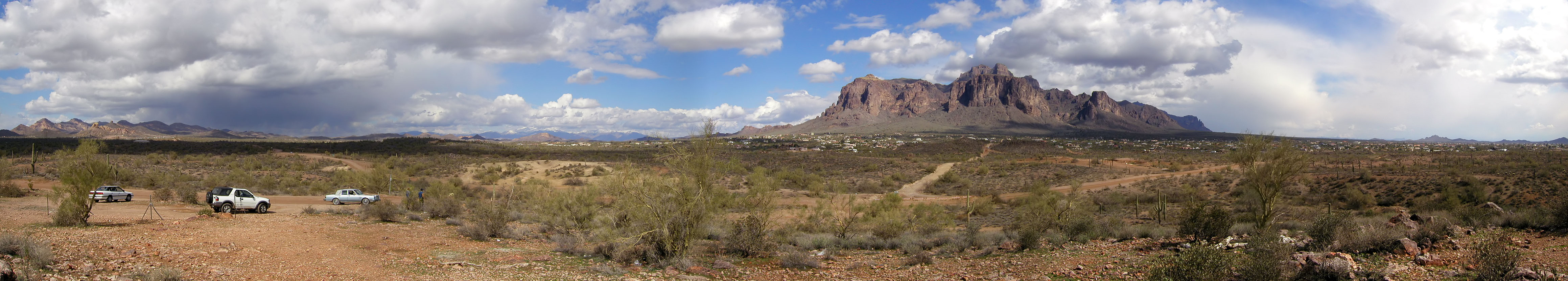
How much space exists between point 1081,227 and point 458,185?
114 ft

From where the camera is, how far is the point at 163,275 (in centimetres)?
952

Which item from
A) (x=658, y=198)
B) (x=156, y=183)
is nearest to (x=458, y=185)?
(x=156, y=183)

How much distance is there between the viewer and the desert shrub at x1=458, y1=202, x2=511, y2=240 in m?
18.4

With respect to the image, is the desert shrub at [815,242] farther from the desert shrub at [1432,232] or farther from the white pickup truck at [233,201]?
the white pickup truck at [233,201]

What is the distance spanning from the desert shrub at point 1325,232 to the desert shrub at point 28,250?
2099 cm

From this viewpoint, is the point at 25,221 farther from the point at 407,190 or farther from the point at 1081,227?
the point at 1081,227

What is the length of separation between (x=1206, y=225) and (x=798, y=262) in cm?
964

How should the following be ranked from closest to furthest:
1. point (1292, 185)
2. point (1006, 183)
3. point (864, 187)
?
point (1292, 185) < point (864, 187) < point (1006, 183)

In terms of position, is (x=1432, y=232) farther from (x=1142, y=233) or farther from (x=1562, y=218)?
(x=1142, y=233)

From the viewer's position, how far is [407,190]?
28844 mm

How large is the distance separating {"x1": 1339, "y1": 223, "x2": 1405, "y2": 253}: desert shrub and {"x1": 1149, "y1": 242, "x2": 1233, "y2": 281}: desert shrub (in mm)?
5087

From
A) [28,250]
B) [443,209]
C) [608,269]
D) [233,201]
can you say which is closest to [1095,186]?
[443,209]

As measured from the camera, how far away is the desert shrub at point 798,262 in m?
13.7

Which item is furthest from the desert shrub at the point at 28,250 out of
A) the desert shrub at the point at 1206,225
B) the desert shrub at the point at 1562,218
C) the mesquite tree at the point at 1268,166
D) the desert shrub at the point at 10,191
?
the desert shrub at the point at 1562,218
